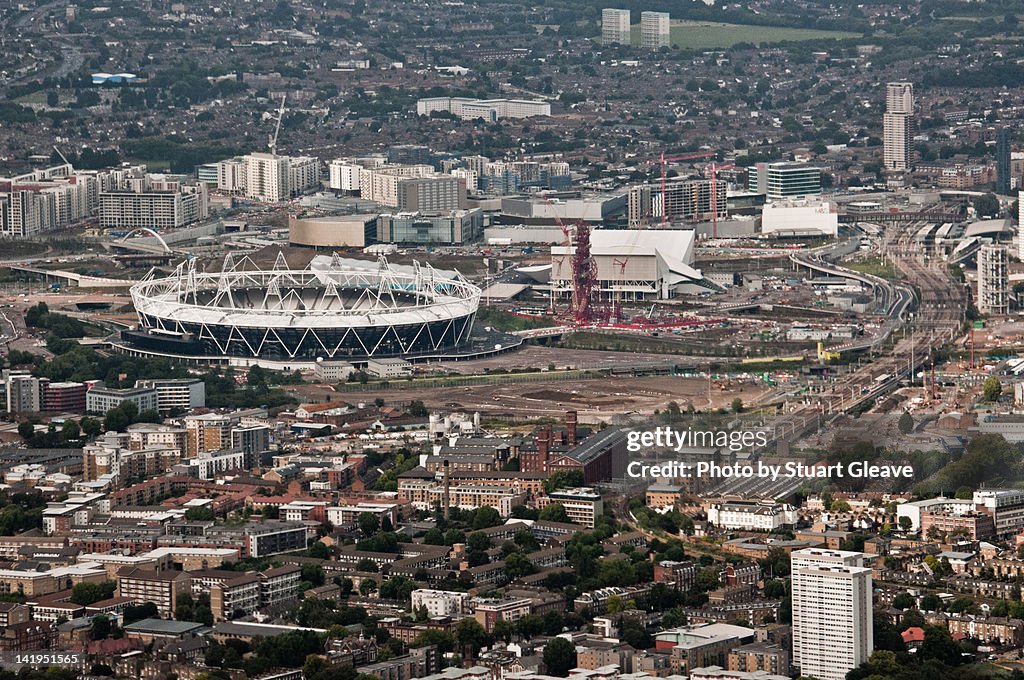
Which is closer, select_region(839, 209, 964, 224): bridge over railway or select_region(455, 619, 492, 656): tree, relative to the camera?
select_region(455, 619, 492, 656): tree

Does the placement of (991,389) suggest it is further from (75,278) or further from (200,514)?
(75,278)

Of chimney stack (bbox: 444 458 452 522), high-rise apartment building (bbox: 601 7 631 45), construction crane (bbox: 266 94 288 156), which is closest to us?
chimney stack (bbox: 444 458 452 522)

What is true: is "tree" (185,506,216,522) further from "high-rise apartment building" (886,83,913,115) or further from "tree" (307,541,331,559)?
"high-rise apartment building" (886,83,913,115)

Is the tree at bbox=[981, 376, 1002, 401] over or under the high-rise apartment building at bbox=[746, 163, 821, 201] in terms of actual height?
under

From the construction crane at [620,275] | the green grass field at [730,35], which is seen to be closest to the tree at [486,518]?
the construction crane at [620,275]

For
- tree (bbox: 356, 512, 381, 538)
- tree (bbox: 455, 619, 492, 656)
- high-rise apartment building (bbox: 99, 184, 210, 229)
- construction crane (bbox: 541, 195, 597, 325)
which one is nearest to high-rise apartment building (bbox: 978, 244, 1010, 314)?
construction crane (bbox: 541, 195, 597, 325)

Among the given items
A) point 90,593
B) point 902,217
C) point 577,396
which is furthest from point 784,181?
point 90,593

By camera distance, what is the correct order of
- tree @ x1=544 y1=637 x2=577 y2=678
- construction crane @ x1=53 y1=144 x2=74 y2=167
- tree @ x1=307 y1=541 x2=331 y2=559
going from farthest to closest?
construction crane @ x1=53 y1=144 x2=74 y2=167 < tree @ x1=307 y1=541 x2=331 y2=559 < tree @ x1=544 y1=637 x2=577 y2=678

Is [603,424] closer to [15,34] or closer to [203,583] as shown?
[203,583]
